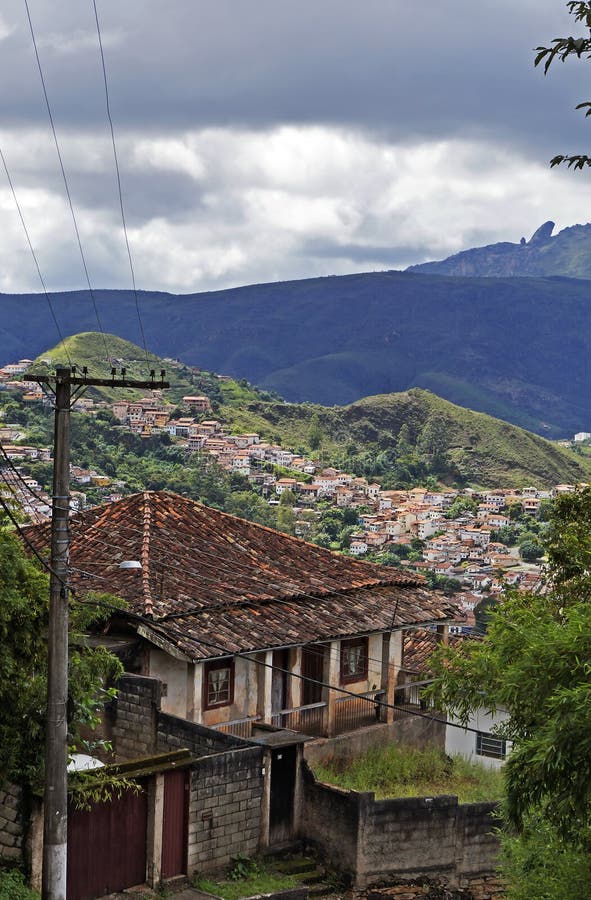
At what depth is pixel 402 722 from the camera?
21594mm

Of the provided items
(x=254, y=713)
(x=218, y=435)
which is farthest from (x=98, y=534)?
(x=218, y=435)

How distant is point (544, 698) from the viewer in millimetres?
11055

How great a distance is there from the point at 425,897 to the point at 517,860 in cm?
264

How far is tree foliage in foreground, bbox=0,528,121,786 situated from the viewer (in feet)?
42.8

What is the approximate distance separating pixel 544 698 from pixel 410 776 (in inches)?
354

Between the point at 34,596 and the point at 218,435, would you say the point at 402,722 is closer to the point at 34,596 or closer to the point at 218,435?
the point at 34,596

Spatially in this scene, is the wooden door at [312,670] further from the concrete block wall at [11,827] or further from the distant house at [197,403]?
the distant house at [197,403]

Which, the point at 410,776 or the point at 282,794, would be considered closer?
the point at 282,794

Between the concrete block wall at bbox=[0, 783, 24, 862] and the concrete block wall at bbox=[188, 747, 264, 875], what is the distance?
253 cm

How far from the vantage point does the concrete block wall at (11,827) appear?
1323cm

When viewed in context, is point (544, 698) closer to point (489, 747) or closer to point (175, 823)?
point (175, 823)

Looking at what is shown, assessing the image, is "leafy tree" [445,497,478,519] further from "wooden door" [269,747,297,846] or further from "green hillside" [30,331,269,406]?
"wooden door" [269,747,297,846]

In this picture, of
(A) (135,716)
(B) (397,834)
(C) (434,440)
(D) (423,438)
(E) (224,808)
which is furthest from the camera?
(D) (423,438)

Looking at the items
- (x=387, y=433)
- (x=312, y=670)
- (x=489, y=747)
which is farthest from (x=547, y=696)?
(x=387, y=433)
